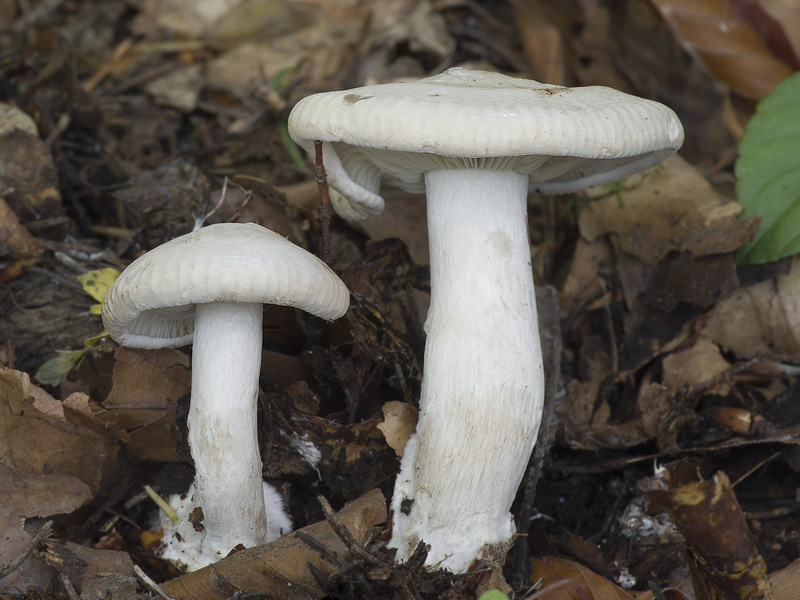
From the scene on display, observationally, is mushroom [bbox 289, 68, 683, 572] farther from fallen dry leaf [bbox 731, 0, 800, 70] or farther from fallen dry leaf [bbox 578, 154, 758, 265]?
fallen dry leaf [bbox 731, 0, 800, 70]

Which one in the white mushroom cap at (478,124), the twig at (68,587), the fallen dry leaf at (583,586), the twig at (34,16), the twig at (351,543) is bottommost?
the fallen dry leaf at (583,586)

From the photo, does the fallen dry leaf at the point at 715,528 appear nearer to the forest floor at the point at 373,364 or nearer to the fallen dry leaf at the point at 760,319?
the forest floor at the point at 373,364

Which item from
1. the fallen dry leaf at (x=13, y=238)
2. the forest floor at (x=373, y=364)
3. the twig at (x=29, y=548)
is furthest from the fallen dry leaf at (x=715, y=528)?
the fallen dry leaf at (x=13, y=238)

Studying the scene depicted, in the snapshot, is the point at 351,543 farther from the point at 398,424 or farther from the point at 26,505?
the point at 26,505

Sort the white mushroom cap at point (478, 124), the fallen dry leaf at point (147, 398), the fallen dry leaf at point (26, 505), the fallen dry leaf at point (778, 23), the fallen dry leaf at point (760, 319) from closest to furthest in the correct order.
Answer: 1. the white mushroom cap at point (478, 124)
2. the fallen dry leaf at point (26, 505)
3. the fallen dry leaf at point (147, 398)
4. the fallen dry leaf at point (760, 319)
5. the fallen dry leaf at point (778, 23)

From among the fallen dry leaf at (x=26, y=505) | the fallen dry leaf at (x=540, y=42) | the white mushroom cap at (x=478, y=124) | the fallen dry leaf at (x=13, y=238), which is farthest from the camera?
the fallen dry leaf at (x=540, y=42)

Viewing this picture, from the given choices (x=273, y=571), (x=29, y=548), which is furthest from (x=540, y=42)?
(x=29, y=548)
